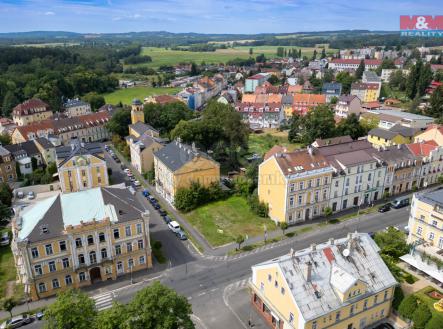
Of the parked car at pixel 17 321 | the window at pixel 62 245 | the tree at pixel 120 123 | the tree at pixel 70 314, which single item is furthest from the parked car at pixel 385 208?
the tree at pixel 120 123

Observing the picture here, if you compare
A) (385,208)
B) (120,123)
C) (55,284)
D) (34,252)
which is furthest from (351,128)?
(34,252)

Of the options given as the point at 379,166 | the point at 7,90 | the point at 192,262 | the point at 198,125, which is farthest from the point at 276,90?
the point at 192,262

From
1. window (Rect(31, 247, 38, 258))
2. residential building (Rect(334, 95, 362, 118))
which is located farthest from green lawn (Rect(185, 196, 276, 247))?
residential building (Rect(334, 95, 362, 118))

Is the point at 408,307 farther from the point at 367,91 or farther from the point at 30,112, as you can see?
the point at 367,91

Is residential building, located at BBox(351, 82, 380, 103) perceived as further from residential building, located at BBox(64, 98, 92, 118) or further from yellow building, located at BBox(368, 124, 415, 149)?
residential building, located at BBox(64, 98, 92, 118)

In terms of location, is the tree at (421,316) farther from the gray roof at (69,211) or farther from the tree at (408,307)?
the gray roof at (69,211)

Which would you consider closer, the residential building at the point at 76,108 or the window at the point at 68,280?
the window at the point at 68,280

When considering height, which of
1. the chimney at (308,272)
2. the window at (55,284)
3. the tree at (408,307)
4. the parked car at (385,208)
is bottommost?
the parked car at (385,208)
